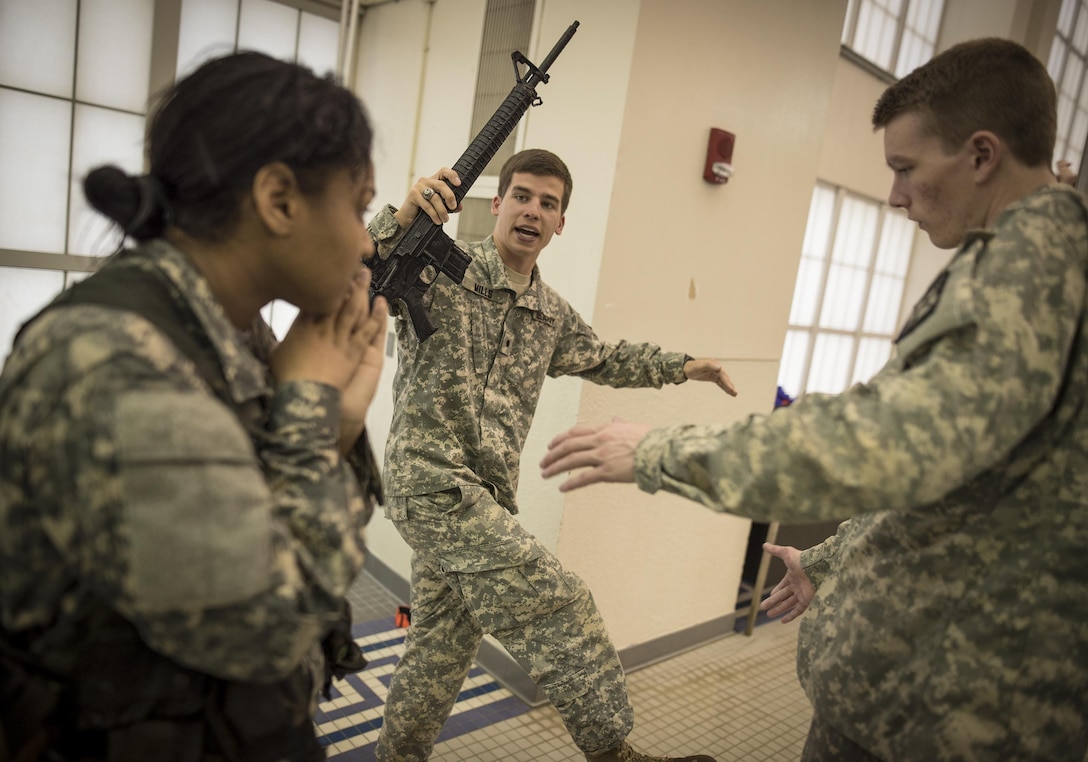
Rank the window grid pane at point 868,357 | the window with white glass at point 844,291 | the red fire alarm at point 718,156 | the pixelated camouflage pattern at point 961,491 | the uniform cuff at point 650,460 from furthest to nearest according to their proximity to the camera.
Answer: the window grid pane at point 868,357 → the window with white glass at point 844,291 → the red fire alarm at point 718,156 → the uniform cuff at point 650,460 → the pixelated camouflage pattern at point 961,491

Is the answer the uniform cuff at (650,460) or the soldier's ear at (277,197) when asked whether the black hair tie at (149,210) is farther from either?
the uniform cuff at (650,460)

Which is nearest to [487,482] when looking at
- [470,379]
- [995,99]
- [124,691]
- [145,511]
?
[470,379]

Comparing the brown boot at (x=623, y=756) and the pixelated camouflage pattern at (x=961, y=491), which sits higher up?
the pixelated camouflage pattern at (x=961, y=491)

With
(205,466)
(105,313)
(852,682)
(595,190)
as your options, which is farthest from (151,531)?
(595,190)

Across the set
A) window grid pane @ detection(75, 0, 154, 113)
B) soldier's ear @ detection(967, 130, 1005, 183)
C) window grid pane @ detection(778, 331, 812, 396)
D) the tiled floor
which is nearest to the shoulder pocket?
soldier's ear @ detection(967, 130, 1005, 183)

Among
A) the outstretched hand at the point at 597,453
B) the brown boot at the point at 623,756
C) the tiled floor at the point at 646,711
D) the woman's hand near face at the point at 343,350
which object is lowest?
the tiled floor at the point at 646,711

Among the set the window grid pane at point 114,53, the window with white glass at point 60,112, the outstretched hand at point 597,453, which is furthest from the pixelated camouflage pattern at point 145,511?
the window grid pane at point 114,53

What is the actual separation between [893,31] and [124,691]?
5.62 metres

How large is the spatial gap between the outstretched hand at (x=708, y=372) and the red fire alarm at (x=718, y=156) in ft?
2.85

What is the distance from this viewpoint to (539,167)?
205cm

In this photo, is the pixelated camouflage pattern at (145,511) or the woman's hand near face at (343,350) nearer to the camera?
the pixelated camouflage pattern at (145,511)

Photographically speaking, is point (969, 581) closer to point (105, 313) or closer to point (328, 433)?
point (328, 433)

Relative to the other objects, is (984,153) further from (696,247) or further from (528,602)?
(696,247)

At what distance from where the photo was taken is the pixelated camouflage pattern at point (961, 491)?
Answer: 97 centimetres
